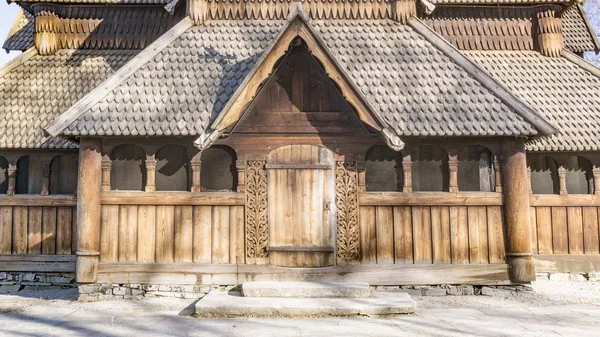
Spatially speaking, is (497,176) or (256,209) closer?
(256,209)

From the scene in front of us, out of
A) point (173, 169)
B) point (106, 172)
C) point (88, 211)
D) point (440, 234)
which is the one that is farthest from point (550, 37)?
point (88, 211)

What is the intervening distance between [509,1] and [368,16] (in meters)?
4.10

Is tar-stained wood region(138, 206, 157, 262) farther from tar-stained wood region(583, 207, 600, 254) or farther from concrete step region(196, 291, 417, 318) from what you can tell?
tar-stained wood region(583, 207, 600, 254)

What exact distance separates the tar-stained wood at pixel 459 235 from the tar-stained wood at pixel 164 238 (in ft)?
16.1

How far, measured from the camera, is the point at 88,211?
25.2 feet

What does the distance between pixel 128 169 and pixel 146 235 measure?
5.76 feet

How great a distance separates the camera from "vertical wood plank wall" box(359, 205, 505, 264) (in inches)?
311

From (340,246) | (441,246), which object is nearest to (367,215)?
(340,246)

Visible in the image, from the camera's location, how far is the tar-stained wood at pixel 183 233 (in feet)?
25.7

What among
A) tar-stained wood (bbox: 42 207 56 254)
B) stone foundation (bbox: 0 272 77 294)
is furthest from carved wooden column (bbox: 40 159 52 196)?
stone foundation (bbox: 0 272 77 294)

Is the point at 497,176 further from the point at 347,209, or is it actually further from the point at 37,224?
the point at 37,224

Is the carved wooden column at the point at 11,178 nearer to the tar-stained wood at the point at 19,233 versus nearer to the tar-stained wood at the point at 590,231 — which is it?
the tar-stained wood at the point at 19,233

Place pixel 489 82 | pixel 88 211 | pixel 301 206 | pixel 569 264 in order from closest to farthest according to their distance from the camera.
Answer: pixel 88 211 → pixel 301 206 → pixel 489 82 → pixel 569 264

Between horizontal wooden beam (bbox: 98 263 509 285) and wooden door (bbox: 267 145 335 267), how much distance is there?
0.69 ft
